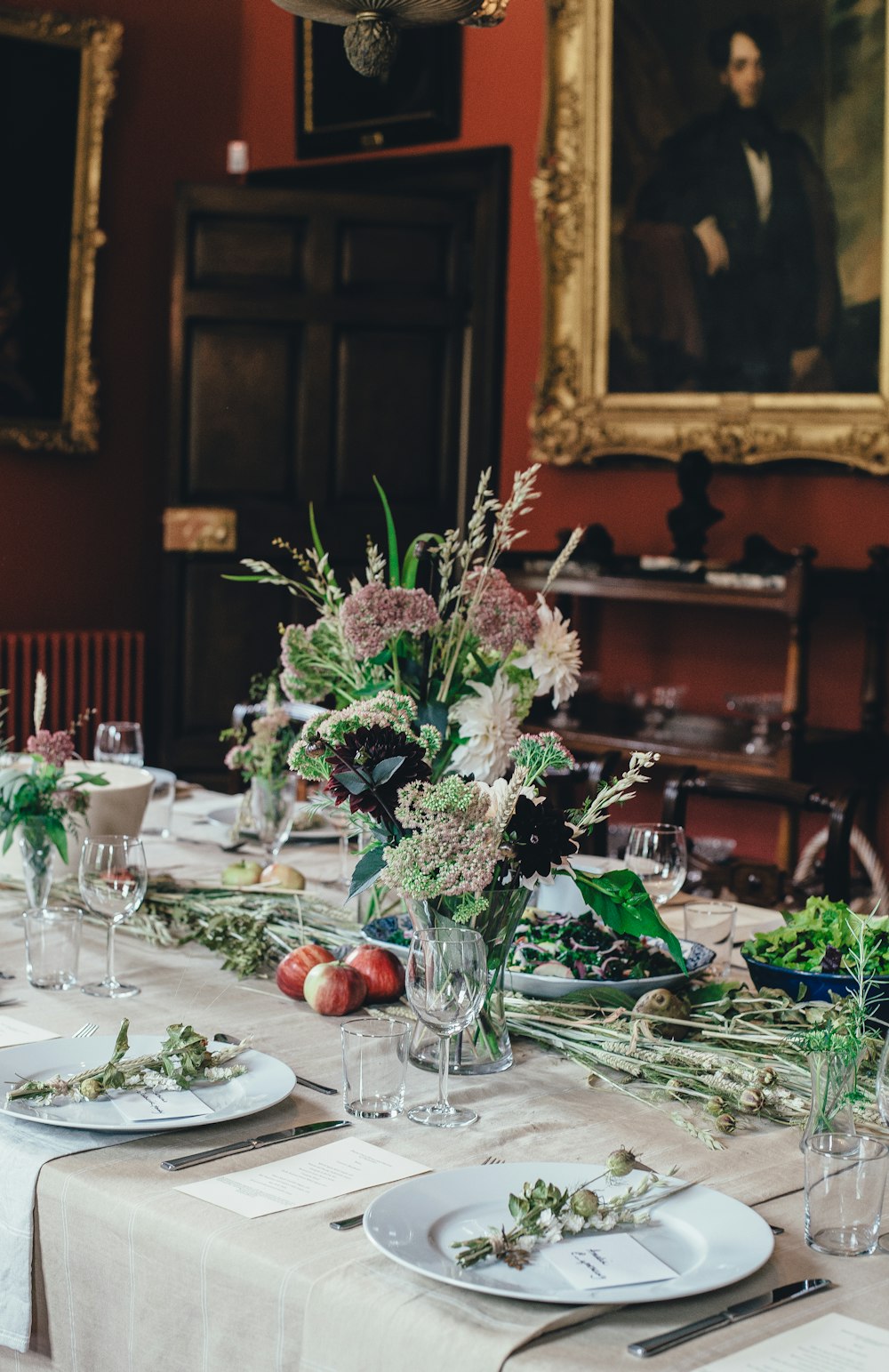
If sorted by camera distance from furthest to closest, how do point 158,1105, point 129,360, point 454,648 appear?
point 129,360, point 454,648, point 158,1105

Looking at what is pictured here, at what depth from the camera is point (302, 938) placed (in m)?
2.03

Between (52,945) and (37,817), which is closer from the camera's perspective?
(52,945)

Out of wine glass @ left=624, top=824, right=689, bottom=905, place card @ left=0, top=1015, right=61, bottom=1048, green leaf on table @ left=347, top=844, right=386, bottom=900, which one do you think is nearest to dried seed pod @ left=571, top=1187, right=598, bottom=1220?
green leaf on table @ left=347, top=844, right=386, bottom=900

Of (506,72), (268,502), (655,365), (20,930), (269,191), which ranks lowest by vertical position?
(20,930)

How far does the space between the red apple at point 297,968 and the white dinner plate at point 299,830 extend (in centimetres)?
92

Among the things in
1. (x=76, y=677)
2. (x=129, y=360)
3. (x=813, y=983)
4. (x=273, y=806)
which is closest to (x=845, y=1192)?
(x=813, y=983)

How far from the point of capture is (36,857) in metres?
2.11

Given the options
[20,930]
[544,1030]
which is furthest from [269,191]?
[544,1030]

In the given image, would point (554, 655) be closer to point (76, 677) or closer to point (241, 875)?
point (241, 875)

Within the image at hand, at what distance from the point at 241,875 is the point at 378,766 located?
2.67 feet

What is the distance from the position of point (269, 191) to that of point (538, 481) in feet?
4.06

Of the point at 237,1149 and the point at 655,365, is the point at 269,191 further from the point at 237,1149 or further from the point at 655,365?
the point at 237,1149

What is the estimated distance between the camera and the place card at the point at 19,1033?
5.44ft

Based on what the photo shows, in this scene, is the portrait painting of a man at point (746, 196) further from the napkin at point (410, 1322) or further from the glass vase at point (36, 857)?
the napkin at point (410, 1322)
